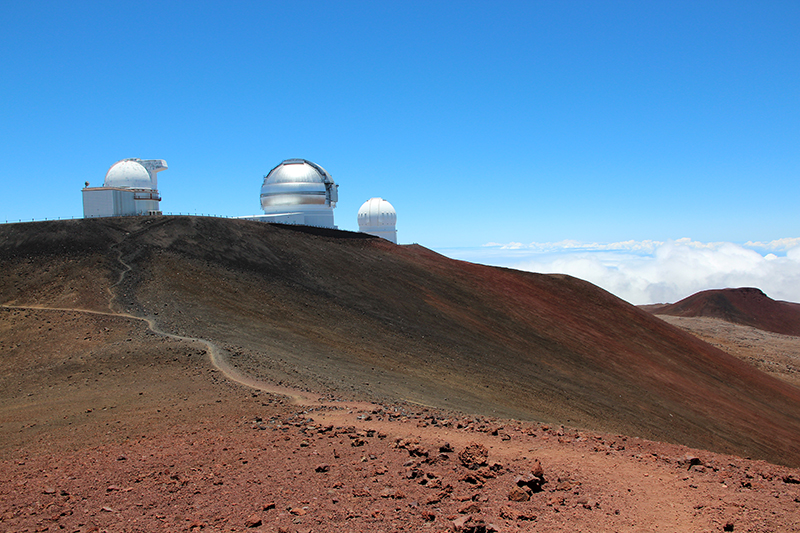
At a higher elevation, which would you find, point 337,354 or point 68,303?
point 68,303

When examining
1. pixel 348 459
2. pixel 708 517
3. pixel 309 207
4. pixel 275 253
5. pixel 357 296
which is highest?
pixel 309 207

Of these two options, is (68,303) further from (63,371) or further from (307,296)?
(307,296)

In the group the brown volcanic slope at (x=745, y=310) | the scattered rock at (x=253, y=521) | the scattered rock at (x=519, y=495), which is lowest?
→ the brown volcanic slope at (x=745, y=310)

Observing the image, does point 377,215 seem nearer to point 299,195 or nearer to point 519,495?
point 299,195

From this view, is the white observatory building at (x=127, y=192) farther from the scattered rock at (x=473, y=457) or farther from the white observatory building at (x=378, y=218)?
the scattered rock at (x=473, y=457)

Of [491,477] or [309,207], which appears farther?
[309,207]

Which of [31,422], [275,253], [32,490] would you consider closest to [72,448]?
[32,490]

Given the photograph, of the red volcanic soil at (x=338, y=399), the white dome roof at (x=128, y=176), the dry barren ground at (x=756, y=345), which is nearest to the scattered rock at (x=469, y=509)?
the red volcanic soil at (x=338, y=399)
